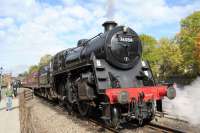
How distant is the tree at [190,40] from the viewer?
149ft

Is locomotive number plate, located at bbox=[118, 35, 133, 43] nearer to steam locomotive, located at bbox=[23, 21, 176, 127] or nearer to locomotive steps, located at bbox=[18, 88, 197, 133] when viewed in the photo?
steam locomotive, located at bbox=[23, 21, 176, 127]

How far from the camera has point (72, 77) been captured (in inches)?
557

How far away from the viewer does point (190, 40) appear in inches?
1815

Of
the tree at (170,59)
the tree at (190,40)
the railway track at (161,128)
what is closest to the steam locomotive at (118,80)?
the railway track at (161,128)

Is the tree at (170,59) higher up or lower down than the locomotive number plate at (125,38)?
higher up

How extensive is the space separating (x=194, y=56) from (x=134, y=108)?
118 feet

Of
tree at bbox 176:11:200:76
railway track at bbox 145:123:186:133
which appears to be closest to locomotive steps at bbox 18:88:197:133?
railway track at bbox 145:123:186:133

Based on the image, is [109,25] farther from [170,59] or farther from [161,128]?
[170,59]

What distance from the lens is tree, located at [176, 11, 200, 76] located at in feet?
149

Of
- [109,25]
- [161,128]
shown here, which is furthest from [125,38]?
[161,128]

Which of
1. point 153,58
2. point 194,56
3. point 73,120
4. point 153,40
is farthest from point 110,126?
point 153,40

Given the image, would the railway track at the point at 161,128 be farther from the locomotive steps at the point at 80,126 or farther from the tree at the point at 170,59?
the tree at the point at 170,59

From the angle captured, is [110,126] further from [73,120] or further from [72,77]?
[72,77]

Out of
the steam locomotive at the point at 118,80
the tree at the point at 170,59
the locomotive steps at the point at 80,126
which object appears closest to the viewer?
the steam locomotive at the point at 118,80
